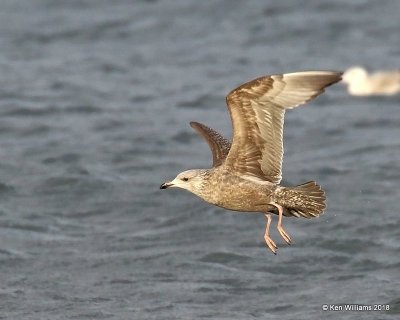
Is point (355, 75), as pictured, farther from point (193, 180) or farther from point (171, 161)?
point (193, 180)

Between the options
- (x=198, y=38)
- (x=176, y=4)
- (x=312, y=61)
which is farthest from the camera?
(x=176, y=4)

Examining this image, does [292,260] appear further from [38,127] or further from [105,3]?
[105,3]

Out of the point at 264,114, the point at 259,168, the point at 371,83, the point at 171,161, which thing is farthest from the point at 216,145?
the point at 371,83

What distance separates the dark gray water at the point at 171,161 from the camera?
40.0 feet

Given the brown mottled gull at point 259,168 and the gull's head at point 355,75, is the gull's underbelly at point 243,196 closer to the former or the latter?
the brown mottled gull at point 259,168

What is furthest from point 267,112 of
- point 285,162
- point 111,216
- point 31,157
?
point 31,157

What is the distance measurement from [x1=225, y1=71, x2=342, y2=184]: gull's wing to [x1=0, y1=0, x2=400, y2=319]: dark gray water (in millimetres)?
2065

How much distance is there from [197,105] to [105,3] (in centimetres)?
595

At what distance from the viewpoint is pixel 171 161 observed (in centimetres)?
1628

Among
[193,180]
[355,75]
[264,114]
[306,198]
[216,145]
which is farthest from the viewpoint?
[355,75]

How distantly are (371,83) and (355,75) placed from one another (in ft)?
1.03

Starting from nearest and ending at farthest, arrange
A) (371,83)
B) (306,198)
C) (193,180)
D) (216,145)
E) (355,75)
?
(306,198)
(193,180)
(216,145)
(371,83)
(355,75)

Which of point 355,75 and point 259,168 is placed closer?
point 259,168

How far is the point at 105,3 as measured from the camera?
2384 centimetres
